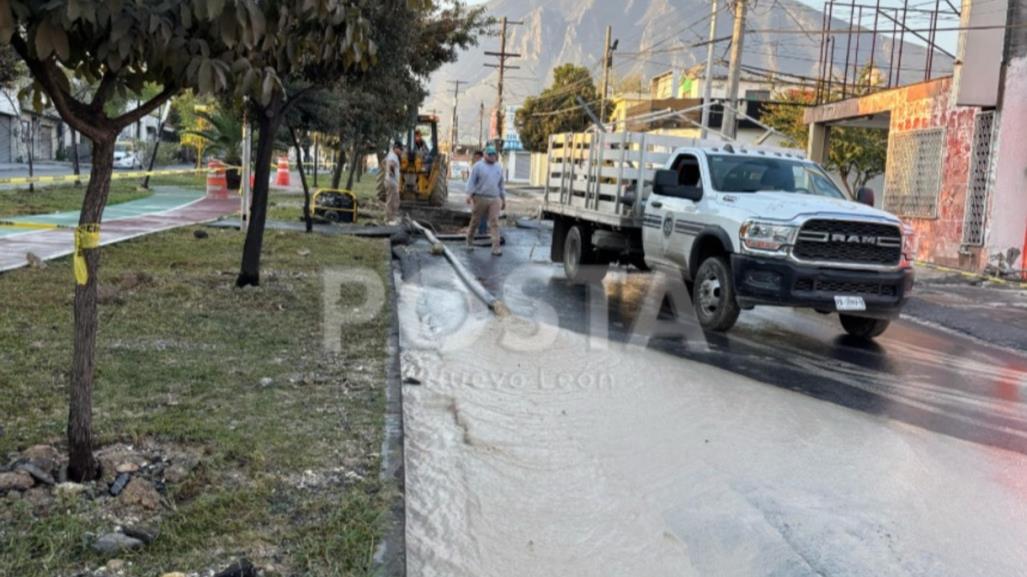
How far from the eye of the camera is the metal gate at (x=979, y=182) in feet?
54.2

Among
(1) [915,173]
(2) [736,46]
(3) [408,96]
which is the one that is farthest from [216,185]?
(1) [915,173]

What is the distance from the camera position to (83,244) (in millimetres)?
4211

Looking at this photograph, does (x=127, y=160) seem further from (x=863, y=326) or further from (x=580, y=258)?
(x=863, y=326)

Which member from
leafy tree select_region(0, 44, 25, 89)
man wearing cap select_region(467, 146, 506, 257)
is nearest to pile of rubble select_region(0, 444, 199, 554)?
leafy tree select_region(0, 44, 25, 89)

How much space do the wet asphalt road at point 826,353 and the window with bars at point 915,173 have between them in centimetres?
811

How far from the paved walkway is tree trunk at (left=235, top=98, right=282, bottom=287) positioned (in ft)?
6.09

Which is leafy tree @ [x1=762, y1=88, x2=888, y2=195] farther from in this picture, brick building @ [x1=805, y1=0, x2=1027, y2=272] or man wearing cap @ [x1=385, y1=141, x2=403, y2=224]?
man wearing cap @ [x1=385, y1=141, x2=403, y2=224]

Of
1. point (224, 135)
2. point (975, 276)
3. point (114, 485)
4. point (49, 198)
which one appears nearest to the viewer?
point (114, 485)

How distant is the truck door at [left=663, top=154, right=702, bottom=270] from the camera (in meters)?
10.0

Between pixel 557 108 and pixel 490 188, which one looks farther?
pixel 557 108

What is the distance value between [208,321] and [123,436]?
11.3 feet

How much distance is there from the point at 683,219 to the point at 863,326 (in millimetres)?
2322

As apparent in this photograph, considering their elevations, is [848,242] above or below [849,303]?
above

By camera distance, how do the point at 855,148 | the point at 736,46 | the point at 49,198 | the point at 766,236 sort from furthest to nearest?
the point at 855,148 → the point at 736,46 → the point at 49,198 → the point at 766,236
